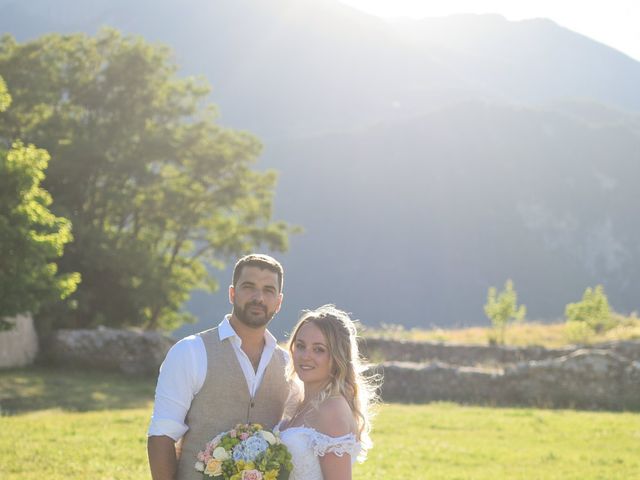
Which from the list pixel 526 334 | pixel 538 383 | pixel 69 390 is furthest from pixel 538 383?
pixel 69 390

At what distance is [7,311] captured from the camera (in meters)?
17.2

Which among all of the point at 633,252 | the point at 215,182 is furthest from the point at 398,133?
the point at 215,182

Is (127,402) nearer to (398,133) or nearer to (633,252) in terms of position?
(633,252)

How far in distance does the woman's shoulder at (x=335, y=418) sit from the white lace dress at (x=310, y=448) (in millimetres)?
37

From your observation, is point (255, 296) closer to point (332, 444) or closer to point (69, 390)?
point (332, 444)

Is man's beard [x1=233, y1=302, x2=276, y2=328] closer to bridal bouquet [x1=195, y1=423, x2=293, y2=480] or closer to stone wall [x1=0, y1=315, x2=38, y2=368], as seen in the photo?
bridal bouquet [x1=195, y1=423, x2=293, y2=480]

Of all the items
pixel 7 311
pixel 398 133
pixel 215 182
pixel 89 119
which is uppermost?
pixel 398 133

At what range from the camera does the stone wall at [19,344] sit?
24656 mm

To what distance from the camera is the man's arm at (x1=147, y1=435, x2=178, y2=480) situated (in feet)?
15.0

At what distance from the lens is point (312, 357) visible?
4637 mm

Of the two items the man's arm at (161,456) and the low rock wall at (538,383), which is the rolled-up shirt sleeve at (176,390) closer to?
the man's arm at (161,456)

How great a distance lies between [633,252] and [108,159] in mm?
125068

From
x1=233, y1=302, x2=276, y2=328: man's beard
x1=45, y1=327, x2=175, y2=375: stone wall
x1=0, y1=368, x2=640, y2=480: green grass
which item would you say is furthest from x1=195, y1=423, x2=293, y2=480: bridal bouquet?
x1=45, y1=327, x2=175, y2=375: stone wall

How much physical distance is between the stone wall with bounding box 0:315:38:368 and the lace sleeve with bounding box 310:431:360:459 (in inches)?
864
